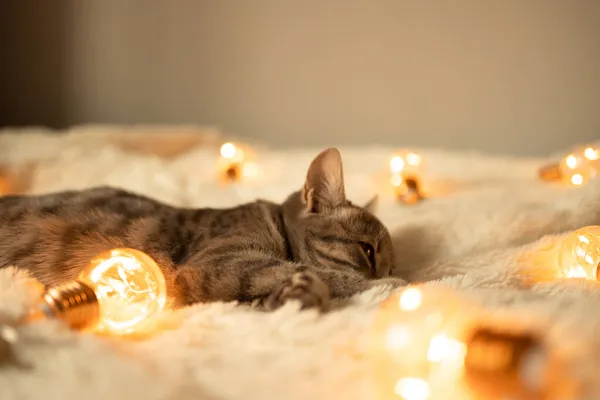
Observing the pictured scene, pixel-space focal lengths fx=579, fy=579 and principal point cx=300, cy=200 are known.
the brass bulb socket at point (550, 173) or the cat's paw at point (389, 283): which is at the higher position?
the brass bulb socket at point (550, 173)

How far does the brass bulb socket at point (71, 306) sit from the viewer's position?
2.65 feet

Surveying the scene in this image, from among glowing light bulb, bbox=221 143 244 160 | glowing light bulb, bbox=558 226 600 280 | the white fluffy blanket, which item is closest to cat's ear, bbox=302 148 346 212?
the white fluffy blanket

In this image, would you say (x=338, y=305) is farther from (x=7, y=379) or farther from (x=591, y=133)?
(x=591, y=133)

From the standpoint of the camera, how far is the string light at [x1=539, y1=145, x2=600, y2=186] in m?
1.72

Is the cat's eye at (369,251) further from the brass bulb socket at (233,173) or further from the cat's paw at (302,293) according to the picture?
the brass bulb socket at (233,173)

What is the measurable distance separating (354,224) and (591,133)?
1.45m

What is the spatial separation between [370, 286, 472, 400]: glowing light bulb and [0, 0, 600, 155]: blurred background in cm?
165

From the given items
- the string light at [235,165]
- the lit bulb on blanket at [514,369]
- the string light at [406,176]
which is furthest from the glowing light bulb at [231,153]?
the lit bulb on blanket at [514,369]

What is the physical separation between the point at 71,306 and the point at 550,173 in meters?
1.48

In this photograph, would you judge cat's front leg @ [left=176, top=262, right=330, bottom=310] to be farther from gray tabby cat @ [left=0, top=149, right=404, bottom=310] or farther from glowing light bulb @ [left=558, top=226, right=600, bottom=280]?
glowing light bulb @ [left=558, top=226, right=600, bottom=280]

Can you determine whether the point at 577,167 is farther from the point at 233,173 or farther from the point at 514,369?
the point at 514,369

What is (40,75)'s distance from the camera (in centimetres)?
271

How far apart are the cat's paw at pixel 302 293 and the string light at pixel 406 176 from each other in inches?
30.6

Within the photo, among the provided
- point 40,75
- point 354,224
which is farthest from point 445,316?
point 40,75
